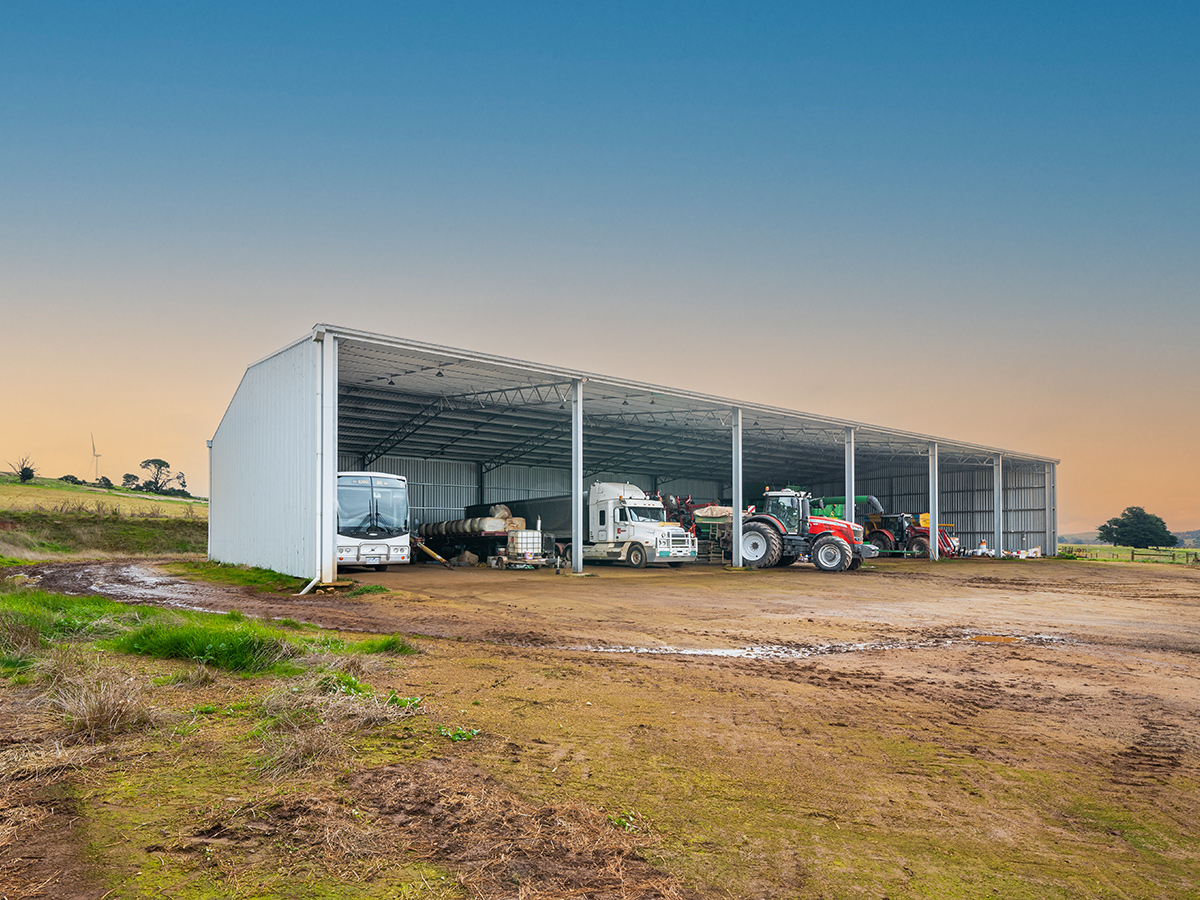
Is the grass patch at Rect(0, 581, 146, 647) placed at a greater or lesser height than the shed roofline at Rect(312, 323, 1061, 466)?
lesser

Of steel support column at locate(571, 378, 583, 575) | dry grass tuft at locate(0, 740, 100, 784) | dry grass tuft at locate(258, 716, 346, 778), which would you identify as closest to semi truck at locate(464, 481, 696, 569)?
steel support column at locate(571, 378, 583, 575)

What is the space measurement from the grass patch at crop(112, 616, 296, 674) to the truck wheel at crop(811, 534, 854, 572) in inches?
942

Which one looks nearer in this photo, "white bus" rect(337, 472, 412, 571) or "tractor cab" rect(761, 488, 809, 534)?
"white bus" rect(337, 472, 412, 571)

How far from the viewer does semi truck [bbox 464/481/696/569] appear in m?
32.2

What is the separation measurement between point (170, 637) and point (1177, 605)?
21778mm

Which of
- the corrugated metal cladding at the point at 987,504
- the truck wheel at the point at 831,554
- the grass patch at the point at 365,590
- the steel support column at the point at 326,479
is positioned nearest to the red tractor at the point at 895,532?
the corrugated metal cladding at the point at 987,504

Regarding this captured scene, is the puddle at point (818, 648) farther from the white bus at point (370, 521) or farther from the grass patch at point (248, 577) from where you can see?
the white bus at point (370, 521)

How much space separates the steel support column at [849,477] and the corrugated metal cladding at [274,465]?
2304 cm

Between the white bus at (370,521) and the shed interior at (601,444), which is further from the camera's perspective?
the shed interior at (601,444)

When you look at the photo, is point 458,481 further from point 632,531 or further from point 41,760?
point 41,760

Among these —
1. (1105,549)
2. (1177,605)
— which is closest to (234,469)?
(1177,605)

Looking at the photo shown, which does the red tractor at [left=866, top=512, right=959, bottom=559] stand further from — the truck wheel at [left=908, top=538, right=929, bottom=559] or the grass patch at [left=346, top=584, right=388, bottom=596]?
the grass patch at [left=346, top=584, right=388, bottom=596]

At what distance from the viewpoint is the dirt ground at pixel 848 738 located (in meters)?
4.00

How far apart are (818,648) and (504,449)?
117ft
